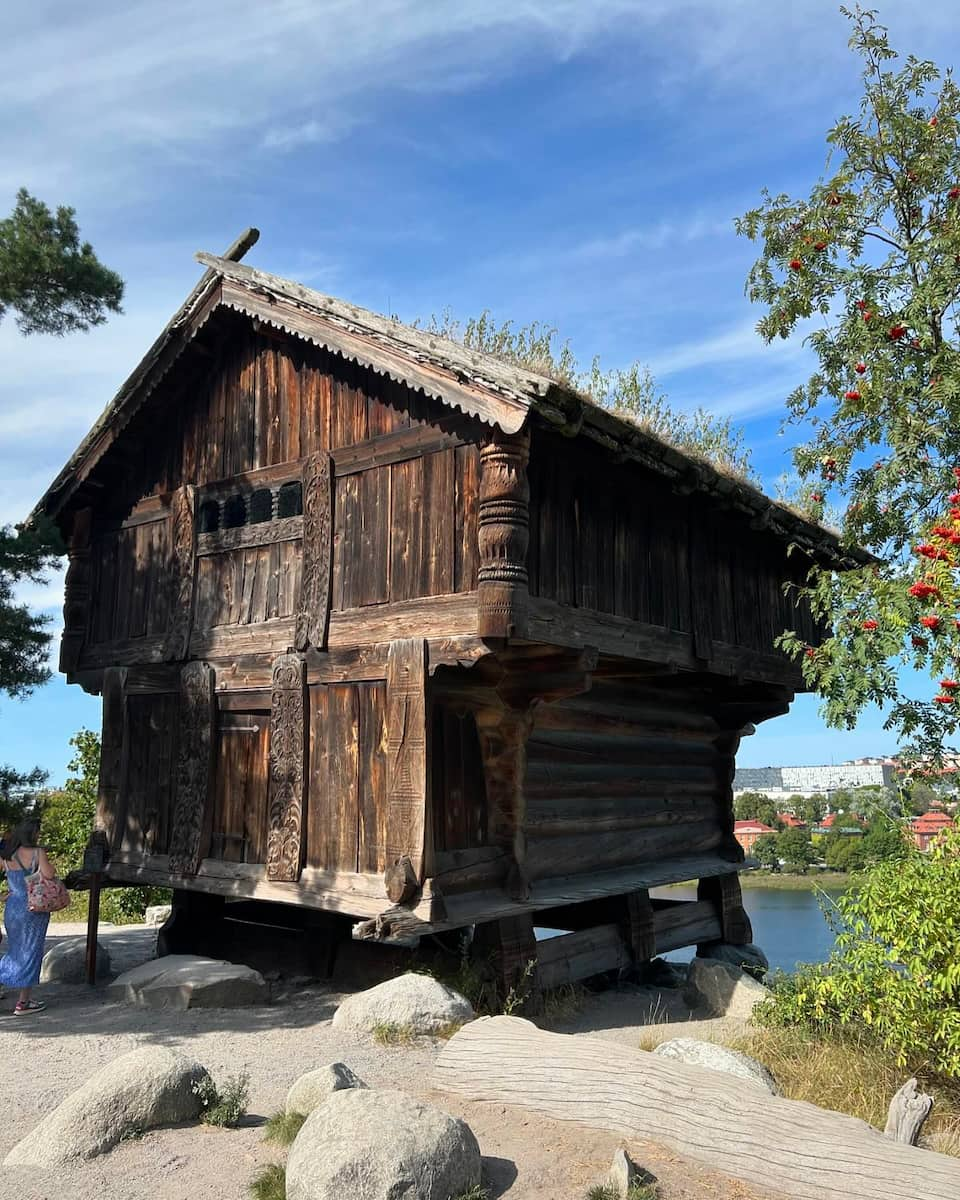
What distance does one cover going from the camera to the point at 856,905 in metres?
6.72

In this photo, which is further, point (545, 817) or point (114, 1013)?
point (545, 817)

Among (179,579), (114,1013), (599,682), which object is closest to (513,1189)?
(114,1013)

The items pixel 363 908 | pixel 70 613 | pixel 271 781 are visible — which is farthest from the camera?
pixel 70 613

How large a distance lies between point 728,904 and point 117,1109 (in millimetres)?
9815

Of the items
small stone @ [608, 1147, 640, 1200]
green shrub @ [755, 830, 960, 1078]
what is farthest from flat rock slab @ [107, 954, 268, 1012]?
small stone @ [608, 1147, 640, 1200]

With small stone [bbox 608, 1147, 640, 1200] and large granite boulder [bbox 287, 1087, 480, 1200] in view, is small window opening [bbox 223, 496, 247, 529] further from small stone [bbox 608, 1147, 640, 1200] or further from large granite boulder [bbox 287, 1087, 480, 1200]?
small stone [bbox 608, 1147, 640, 1200]

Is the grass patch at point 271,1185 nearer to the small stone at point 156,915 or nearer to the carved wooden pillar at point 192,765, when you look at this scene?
the carved wooden pillar at point 192,765

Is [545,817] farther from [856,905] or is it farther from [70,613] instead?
[70,613]

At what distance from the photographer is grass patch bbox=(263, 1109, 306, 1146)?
536 centimetres

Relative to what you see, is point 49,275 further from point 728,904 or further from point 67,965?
point 728,904

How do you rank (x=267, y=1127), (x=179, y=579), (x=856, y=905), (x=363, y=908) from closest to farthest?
1. (x=267, y=1127)
2. (x=856, y=905)
3. (x=363, y=908)
4. (x=179, y=579)

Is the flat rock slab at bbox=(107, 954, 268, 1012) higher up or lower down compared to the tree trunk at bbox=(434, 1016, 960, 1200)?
lower down

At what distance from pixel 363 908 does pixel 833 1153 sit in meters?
4.77

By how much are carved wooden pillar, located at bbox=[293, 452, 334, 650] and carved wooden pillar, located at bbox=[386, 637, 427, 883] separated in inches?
48.5
